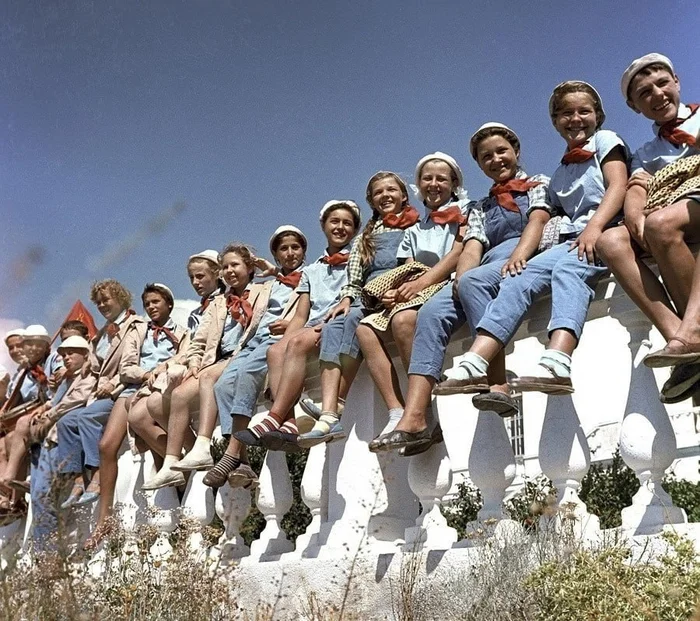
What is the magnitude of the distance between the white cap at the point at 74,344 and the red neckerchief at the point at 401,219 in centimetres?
382

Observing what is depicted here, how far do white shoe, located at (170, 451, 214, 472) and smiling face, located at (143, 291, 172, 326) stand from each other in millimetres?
2133

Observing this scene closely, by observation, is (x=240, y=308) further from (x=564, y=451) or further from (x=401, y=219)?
(x=564, y=451)

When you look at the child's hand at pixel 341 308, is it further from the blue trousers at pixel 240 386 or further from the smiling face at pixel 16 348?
the smiling face at pixel 16 348

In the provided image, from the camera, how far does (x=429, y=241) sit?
5398mm

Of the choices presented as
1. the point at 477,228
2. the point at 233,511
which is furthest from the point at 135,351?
the point at 477,228

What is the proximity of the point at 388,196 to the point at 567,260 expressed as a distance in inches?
74.0

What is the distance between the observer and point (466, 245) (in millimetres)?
5051

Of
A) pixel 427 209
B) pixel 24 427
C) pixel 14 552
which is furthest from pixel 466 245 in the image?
pixel 24 427

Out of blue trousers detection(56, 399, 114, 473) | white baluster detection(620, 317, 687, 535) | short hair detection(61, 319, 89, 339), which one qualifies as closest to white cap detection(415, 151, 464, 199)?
white baluster detection(620, 317, 687, 535)

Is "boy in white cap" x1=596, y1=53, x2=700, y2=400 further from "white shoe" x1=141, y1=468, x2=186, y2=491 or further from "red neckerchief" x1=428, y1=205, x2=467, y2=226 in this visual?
"white shoe" x1=141, y1=468, x2=186, y2=491

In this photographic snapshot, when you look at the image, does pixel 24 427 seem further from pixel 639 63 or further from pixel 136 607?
pixel 639 63

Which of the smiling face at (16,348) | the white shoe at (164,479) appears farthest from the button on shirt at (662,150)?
the smiling face at (16,348)

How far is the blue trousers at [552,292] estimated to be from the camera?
13.0 ft

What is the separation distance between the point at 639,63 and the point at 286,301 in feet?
9.87
